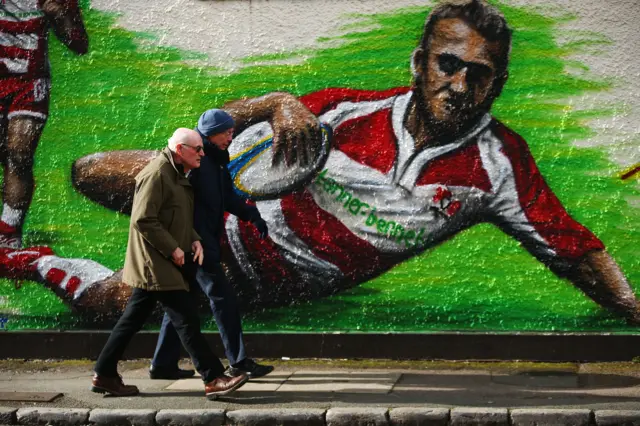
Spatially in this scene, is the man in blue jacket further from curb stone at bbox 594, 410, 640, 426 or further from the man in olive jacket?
curb stone at bbox 594, 410, 640, 426

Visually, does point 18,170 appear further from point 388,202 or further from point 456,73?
point 456,73

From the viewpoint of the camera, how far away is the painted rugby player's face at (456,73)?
29.4 feet

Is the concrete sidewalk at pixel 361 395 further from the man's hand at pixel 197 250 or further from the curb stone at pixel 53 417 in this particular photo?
the man's hand at pixel 197 250

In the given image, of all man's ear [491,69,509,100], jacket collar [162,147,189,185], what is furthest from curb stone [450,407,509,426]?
man's ear [491,69,509,100]

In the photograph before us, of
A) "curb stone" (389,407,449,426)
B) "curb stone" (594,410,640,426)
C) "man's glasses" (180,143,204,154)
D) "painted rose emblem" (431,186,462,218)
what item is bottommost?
"curb stone" (389,407,449,426)

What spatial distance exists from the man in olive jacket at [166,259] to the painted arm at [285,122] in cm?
138

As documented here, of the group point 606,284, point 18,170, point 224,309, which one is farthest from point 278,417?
point 18,170

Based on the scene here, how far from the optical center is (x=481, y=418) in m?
7.22

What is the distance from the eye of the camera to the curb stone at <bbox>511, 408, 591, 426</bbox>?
713cm

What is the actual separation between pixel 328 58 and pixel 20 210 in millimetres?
2844

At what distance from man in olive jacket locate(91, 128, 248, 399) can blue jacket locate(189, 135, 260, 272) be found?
0.14 meters

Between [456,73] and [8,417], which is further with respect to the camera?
[456,73]

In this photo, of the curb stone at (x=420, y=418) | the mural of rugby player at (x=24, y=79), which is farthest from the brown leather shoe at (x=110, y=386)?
the mural of rugby player at (x=24, y=79)

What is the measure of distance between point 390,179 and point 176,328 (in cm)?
225
